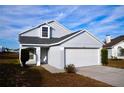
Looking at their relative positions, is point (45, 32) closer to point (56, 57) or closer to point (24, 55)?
point (24, 55)

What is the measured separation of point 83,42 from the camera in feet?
59.9

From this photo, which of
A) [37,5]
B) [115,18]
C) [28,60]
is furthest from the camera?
[28,60]

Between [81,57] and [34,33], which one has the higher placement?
[34,33]

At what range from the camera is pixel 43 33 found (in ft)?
74.1

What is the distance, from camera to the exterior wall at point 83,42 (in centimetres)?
1758

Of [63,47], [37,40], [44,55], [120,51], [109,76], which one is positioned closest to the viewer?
[109,76]

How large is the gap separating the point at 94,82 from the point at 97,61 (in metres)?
8.25

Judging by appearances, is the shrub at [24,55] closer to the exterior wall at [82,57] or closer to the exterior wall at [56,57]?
the exterior wall at [56,57]

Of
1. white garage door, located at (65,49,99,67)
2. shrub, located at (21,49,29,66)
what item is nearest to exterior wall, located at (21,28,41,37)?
shrub, located at (21,49,29,66)

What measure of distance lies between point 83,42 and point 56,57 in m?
2.96

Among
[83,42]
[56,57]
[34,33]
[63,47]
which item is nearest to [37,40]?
[34,33]

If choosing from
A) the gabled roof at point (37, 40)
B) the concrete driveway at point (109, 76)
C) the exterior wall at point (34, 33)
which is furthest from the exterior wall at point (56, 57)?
the exterior wall at point (34, 33)
